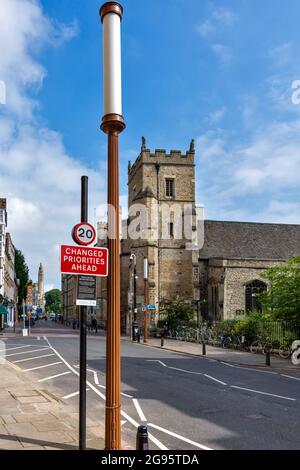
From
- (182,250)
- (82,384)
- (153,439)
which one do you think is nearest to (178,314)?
(182,250)

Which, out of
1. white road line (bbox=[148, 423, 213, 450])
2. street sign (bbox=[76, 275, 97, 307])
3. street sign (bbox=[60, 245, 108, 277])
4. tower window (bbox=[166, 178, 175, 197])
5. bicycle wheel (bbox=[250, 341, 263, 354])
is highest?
tower window (bbox=[166, 178, 175, 197])

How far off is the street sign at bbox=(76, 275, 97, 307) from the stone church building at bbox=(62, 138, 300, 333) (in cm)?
3683

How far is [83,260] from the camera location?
6070 mm

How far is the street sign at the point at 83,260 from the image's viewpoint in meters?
5.93

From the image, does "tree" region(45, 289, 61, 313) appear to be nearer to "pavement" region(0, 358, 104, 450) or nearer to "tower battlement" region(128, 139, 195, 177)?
"tower battlement" region(128, 139, 195, 177)

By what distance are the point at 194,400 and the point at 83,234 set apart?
652cm

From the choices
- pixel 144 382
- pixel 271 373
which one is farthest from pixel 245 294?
pixel 144 382

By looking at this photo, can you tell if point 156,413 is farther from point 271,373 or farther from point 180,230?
point 180,230

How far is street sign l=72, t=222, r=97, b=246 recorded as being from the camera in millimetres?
6224

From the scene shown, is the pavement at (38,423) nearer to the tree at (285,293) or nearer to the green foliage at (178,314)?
the tree at (285,293)

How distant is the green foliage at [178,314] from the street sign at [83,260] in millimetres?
36331

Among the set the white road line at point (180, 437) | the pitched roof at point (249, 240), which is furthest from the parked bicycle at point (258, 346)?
the pitched roof at point (249, 240)

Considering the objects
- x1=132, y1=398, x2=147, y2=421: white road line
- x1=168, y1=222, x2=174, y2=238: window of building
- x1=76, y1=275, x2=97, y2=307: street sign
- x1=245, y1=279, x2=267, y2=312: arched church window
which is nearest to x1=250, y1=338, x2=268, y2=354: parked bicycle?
x1=132, y1=398, x2=147, y2=421: white road line

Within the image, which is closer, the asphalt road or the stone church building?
the asphalt road
